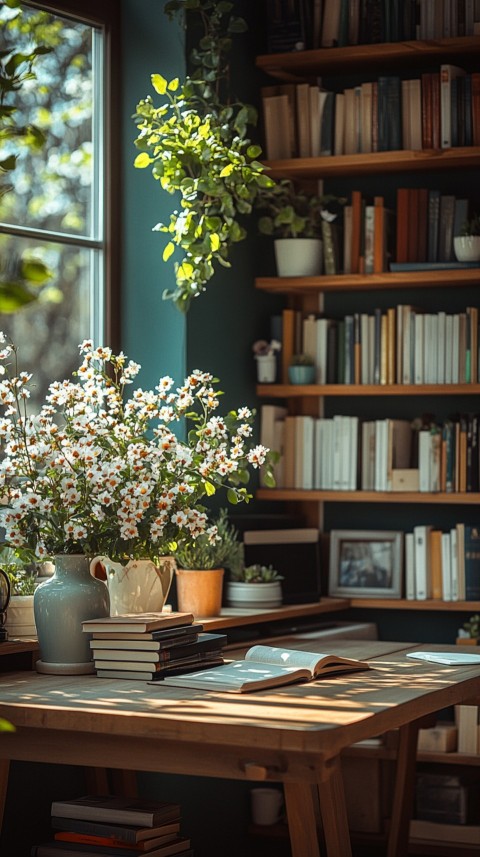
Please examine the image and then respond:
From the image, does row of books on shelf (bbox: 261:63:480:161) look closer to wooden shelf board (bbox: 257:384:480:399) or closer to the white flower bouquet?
wooden shelf board (bbox: 257:384:480:399)

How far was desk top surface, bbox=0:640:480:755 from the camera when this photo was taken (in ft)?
7.20

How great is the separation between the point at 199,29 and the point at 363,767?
7.84ft

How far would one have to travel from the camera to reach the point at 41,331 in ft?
12.0

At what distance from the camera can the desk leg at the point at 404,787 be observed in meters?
3.49

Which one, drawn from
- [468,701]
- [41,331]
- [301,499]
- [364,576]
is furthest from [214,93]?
[468,701]

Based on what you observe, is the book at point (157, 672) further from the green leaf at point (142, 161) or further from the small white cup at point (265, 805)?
the green leaf at point (142, 161)

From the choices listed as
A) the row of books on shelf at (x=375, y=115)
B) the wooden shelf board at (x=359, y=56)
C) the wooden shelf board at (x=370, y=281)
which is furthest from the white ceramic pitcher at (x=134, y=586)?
the wooden shelf board at (x=359, y=56)

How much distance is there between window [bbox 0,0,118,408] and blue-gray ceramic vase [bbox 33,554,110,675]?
875 millimetres

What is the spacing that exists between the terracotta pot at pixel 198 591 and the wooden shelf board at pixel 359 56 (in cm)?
177

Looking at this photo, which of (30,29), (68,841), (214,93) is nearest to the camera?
(68,841)

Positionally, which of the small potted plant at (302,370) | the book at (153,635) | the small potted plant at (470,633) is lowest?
the small potted plant at (470,633)

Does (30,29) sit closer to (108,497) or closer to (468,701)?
(108,497)

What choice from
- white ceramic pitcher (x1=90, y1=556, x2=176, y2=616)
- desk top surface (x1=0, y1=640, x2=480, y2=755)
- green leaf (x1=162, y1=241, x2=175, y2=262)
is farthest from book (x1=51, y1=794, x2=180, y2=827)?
green leaf (x1=162, y1=241, x2=175, y2=262)

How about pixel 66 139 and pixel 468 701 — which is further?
pixel 66 139
